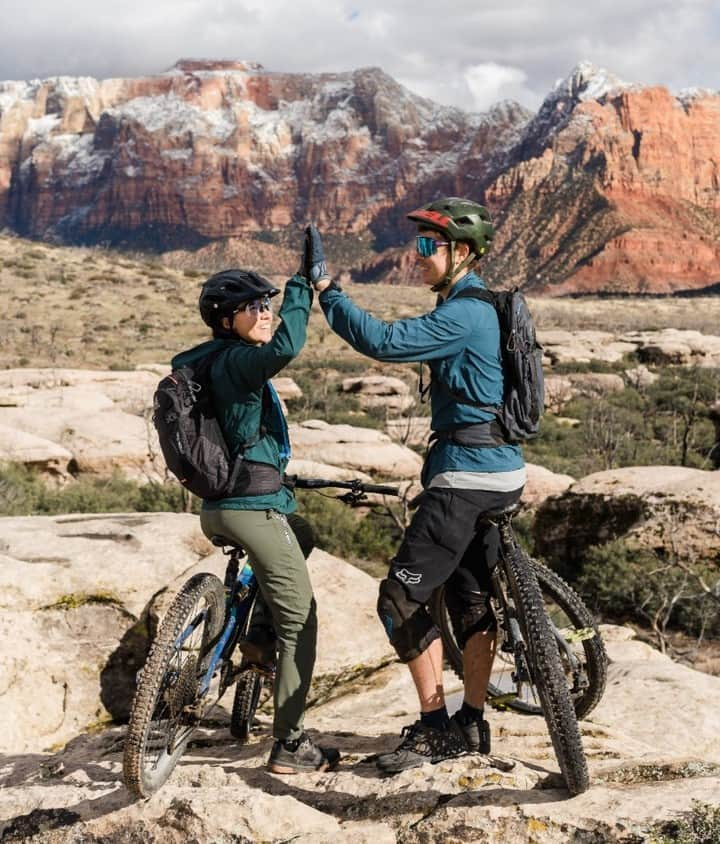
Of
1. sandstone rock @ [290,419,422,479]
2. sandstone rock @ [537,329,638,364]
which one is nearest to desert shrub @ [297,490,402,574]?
sandstone rock @ [290,419,422,479]

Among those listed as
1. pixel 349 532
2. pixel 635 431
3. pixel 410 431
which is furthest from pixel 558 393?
pixel 349 532

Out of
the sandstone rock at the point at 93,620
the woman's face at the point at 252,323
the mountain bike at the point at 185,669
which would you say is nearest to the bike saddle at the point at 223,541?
the mountain bike at the point at 185,669

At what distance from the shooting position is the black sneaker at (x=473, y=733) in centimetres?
341

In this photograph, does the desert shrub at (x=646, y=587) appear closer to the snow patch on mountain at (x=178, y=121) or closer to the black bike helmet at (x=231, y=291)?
the black bike helmet at (x=231, y=291)

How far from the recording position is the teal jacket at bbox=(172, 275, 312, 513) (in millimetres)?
2943

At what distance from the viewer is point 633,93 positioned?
147 m

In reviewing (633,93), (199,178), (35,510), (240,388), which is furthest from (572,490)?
(199,178)

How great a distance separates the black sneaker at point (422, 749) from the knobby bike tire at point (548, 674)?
49cm

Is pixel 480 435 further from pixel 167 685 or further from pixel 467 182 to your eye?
pixel 467 182

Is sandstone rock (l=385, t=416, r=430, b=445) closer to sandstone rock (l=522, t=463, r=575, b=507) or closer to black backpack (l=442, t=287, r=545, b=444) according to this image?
sandstone rock (l=522, t=463, r=575, b=507)

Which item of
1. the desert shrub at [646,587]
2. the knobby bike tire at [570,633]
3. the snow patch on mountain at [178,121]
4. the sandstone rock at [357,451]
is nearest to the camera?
the knobby bike tire at [570,633]

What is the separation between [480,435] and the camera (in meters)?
3.14

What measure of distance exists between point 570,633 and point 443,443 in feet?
3.69

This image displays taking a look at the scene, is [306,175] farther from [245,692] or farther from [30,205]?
[245,692]
